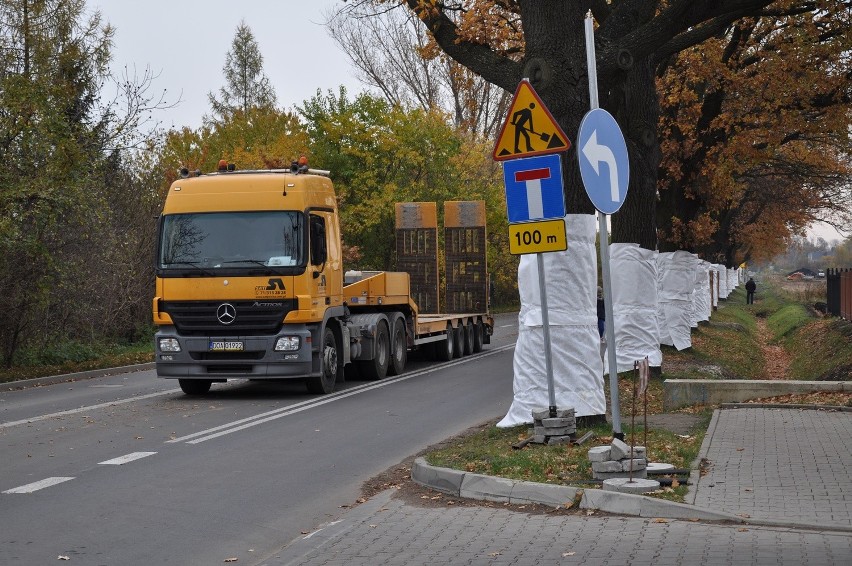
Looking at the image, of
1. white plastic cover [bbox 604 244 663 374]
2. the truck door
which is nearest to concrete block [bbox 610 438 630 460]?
the truck door

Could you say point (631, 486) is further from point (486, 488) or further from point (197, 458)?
point (197, 458)

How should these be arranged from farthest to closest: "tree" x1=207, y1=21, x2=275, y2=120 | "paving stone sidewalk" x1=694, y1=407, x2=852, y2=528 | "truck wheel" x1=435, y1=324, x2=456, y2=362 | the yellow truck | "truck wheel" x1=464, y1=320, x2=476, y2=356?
"tree" x1=207, y1=21, x2=275, y2=120 → "truck wheel" x1=464, y1=320, x2=476, y2=356 → "truck wheel" x1=435, y1=324, x2=456, y2=362 → the yellow truck → "paving stone sidewalk" x1=694, y1=407, x2=852, y2=528

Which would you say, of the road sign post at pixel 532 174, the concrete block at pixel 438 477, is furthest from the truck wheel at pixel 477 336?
the concrete block at pixel 438 477

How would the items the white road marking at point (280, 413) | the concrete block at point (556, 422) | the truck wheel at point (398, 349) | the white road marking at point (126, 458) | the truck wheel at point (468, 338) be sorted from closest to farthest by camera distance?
the concrete block at point (556, 422) → the white road marking at point (126, 458) → the white road marking at point (280, 413) → the truck wheel at point (398, 349) → the truck wheel at point (468, 338)

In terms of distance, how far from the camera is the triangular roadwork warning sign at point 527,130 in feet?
35.7

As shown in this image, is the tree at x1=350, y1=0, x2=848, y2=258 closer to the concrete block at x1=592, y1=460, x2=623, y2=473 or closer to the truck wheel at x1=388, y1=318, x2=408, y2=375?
the concrete block at x1=592, y1=460, x2=623, y2=473

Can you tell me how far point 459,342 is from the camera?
27125mm

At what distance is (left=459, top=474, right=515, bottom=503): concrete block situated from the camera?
8914 millimetres

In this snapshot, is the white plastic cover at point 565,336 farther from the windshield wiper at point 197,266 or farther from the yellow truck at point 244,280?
the windshield wiper at point 197,266

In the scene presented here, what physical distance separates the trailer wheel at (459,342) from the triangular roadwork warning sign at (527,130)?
15.9 m

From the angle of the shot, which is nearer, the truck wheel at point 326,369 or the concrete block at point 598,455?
the concrete block at point 598,455

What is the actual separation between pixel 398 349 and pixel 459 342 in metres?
5.00

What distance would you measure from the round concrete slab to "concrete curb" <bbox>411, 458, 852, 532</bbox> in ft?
0.68

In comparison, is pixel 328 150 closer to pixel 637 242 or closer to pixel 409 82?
pixel 409 82
